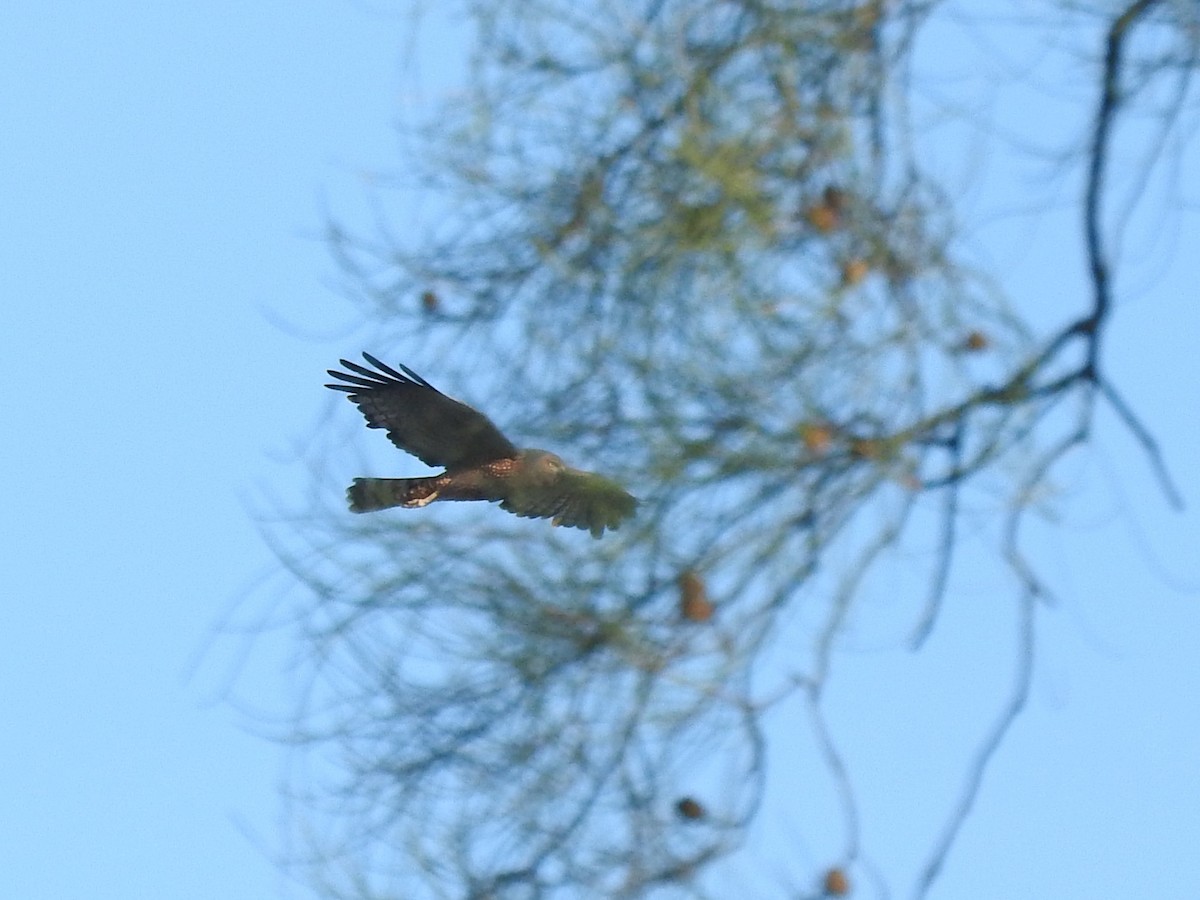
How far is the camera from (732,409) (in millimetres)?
2902

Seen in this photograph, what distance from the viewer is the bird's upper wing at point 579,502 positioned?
316cm

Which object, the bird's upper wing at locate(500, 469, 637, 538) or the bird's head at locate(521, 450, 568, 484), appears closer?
the bird's upper wing at locate(500, 469, 637, 538)

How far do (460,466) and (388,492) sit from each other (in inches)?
13.8

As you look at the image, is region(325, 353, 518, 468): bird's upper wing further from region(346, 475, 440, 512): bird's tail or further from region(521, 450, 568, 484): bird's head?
region(521, 450, 568, 484): bird's head

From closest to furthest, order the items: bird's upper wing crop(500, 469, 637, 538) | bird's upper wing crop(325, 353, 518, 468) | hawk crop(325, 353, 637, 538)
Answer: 1. bird's upper wing crop(500, 469, 637, 538)
2. hawk crop(325, 353, 637, 538)
3. bird's upper wing crop(325, 353, 518, 468)

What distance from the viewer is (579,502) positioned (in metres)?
3.49

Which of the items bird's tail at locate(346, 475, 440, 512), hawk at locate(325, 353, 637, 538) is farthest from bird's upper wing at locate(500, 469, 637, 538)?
bird's tail at locate(346, 475, 440, 512)

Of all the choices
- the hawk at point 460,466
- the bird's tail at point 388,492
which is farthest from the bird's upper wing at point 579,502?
the bird's tail at point 388,492

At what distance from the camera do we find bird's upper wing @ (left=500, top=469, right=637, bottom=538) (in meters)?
3.16

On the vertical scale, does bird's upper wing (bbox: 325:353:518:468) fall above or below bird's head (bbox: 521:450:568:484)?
above

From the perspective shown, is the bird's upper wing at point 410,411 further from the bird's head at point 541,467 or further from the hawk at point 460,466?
the bird's head at point 541,467

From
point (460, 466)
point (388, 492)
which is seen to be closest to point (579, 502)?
point (388, 492)

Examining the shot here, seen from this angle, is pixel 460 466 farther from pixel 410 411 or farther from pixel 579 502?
pixel 579 502

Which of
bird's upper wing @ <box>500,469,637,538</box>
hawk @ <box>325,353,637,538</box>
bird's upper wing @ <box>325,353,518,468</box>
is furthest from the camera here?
bird's upper wing @ <box>325,353,518,468</box>
